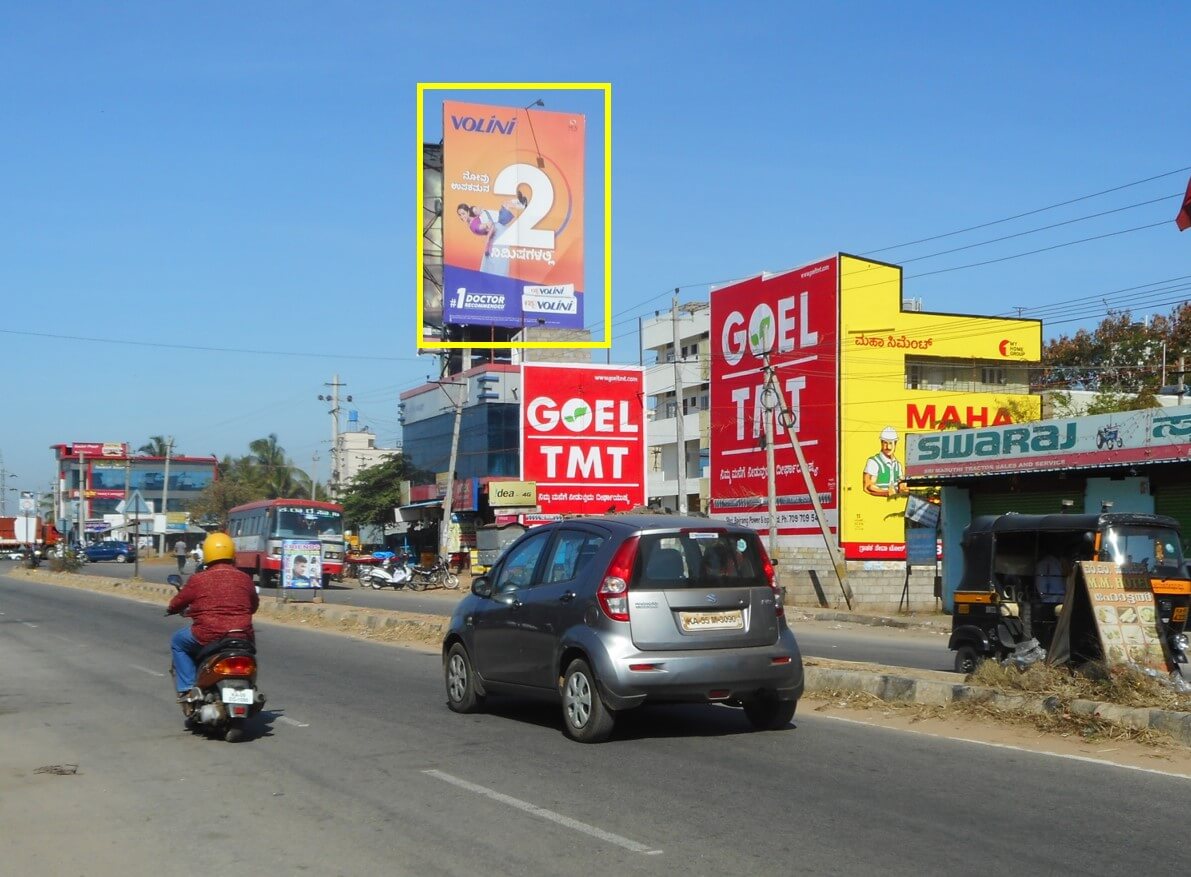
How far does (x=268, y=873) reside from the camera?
6.50 metres

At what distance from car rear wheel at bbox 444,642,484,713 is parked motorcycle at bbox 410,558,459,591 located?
38.9 meters

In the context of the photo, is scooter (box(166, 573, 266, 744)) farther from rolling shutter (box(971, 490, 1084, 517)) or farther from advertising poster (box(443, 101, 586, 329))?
advertising poster (box(443, 101, 586, 329))

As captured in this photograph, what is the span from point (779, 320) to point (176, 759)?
44.1 m

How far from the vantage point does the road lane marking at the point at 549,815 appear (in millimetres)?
6922

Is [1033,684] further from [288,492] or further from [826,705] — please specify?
[288,492]

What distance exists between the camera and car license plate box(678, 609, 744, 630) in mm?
10008

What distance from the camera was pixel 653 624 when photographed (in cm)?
991

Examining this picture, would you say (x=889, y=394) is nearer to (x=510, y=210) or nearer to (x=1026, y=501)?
(x=1026, y=501)

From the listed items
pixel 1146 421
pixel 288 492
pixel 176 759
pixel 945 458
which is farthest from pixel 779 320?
pixel 288 492

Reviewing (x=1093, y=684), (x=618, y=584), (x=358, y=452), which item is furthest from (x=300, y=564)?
(x=358, y=452)

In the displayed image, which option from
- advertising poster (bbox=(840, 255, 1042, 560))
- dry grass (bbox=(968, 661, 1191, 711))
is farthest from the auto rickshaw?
advertising poster (bbox=(840, 255, 1042, 560))

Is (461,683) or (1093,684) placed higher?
(1093,684)

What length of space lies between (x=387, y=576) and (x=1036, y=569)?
128 feet

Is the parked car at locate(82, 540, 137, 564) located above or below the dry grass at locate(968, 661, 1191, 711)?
below
